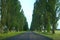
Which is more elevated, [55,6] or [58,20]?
[55,6]

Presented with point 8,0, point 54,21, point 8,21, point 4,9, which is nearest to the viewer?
point 54,21

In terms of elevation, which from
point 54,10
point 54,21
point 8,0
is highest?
point 8,0

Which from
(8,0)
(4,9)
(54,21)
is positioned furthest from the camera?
(8,0)

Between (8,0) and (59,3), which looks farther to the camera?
(8,0)

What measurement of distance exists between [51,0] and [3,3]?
1426cm

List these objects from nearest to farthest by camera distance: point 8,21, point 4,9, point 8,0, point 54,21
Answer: point 54,21 → point 4,9 → point 8,0 → point 8,21

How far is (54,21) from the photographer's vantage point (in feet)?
165

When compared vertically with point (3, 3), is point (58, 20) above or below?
below

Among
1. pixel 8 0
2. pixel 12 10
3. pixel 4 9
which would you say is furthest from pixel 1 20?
pixel 12 10

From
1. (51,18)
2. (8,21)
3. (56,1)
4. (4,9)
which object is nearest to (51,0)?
(56,1)

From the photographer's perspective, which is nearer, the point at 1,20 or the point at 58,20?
the point at 58,20

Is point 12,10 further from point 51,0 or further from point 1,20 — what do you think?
point 51,0

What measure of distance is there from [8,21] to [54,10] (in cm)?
2124

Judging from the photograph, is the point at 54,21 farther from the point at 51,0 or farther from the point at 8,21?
the point at 8,21
